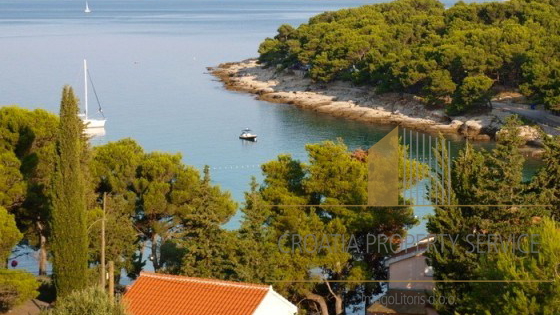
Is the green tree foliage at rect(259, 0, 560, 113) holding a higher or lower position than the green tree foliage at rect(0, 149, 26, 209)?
lower

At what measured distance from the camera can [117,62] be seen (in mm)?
71562

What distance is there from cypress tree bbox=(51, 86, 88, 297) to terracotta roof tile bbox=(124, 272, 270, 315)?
159 cm

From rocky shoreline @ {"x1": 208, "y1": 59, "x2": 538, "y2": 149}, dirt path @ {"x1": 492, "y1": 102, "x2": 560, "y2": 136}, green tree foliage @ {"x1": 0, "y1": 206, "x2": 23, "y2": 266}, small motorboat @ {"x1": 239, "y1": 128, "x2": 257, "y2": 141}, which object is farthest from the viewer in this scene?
rocky shoreline @ {"x1": 208, "y1": 59, "x2": 538, "y2": 149}

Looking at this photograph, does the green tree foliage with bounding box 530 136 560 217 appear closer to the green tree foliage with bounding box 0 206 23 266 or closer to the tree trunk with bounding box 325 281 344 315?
the tree trunk with bounding box 325 281 344 315

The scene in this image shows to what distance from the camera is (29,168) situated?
19.1m

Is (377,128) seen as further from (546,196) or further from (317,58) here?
(546,196)

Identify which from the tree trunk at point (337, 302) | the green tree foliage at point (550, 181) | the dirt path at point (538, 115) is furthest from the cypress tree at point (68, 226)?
the dirt path at point (538, 115)

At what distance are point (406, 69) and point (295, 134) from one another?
8190 mm

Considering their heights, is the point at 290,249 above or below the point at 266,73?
above

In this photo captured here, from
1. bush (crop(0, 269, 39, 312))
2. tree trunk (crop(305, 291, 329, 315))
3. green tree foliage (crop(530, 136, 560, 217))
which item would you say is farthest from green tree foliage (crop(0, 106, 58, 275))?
green tree foliage (crop(530, 136, 560, 217))

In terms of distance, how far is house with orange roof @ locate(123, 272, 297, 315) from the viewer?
13094 mm

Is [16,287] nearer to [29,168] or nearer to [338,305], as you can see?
[29,168]

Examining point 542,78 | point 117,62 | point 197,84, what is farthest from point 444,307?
point 117,62

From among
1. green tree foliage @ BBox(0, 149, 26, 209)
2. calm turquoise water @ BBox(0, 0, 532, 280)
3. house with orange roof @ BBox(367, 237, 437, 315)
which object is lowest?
calm turquoise water @ BBox(0, 0, 532, 280)
